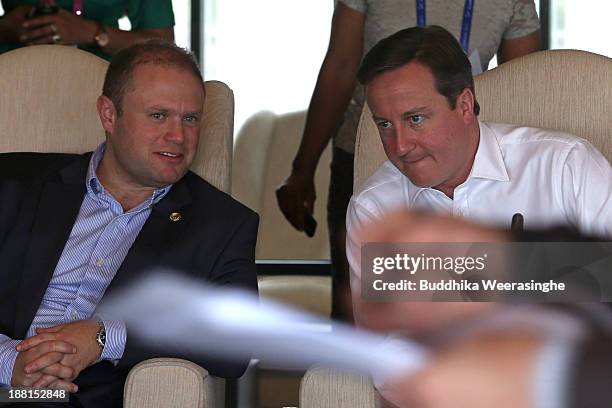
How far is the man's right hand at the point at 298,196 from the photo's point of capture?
2.61 m

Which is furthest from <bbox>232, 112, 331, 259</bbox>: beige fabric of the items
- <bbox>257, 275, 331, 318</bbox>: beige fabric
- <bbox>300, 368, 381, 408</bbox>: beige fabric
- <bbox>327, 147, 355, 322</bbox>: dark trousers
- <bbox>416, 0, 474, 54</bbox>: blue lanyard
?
<bbox>300, 368, 381, 408</bbox>: beige fabric

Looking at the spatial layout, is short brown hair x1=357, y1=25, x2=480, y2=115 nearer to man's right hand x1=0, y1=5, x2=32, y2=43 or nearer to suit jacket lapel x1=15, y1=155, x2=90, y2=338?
suit jacket lapel x1=15, y1=155, x2=90, y2=338

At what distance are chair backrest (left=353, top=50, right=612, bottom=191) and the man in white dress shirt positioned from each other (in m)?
0.25

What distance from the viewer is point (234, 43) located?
525 cm

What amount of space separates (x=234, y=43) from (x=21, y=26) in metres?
2.60

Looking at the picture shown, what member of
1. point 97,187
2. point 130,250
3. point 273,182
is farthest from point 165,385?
point 273,182

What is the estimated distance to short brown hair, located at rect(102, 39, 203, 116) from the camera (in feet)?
7.06

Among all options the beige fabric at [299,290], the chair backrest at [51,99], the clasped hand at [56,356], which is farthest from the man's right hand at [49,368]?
the beige fabric at [299,290]

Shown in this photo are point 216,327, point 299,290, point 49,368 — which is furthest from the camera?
point 299,290

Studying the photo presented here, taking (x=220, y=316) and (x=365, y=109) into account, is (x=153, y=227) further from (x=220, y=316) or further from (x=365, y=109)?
(x=365, y=109)

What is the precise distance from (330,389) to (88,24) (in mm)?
1347

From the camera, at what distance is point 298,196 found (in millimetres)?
2617

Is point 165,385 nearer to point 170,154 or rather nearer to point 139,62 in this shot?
point 170,154

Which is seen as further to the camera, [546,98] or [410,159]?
[546,98]
